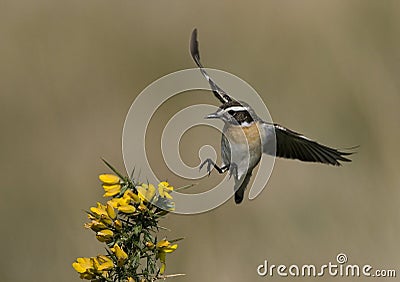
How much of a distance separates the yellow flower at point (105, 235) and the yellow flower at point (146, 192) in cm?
12

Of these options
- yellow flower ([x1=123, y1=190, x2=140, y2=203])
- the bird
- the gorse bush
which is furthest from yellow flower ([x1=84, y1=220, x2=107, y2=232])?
the bird

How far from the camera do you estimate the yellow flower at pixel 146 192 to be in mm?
2305

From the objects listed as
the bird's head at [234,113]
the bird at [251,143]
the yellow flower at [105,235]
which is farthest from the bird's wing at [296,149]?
the yellow flower at [105,235]

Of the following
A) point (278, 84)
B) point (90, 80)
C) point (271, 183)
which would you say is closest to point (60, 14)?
point (90, 80)

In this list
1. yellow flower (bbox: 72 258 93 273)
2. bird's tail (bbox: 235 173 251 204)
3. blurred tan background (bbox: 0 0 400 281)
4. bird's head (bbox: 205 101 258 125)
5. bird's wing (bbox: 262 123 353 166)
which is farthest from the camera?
blurred tan background (bbox: 0 0 400 281)

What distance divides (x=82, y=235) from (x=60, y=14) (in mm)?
3384

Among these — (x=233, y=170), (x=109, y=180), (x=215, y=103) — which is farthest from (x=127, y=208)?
Result: (x=215, y=103)

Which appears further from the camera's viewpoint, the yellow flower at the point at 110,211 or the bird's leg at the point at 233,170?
the bird's leg at the point at 233,170

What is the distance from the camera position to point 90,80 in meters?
7.01

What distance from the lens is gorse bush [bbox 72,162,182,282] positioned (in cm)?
227

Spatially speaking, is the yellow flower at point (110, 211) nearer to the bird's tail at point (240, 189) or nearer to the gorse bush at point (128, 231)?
the gorse bush at point (128, 231)

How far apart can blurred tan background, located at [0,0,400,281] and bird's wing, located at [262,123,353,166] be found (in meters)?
1.46

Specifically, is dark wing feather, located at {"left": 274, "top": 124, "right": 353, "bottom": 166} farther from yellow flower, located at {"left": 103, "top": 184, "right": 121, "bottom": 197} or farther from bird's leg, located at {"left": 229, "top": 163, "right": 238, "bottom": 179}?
yellow flower, located at {"left": 103, "top": 184, "right": 121, "bottom": 197}

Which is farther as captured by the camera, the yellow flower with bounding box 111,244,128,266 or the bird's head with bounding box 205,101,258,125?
the bird's head with bounding box 205,101,258,125
